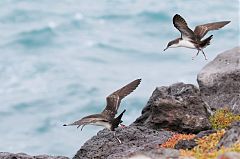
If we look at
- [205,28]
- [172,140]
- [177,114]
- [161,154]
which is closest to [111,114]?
[172,140]

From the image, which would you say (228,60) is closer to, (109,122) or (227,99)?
(227,99)

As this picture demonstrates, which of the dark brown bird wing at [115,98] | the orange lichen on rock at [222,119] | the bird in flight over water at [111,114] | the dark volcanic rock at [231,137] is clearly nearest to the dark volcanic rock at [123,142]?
the bird in flight over water at [111,114]

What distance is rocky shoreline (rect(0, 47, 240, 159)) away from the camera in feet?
70.4

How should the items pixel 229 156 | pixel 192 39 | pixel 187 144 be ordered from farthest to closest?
pixel 192 39 < pixel 187 144 < pixel 229 156

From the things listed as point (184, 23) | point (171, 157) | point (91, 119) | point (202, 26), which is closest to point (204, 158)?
point (171, 157)

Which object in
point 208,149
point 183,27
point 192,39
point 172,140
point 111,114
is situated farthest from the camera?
point 192,39

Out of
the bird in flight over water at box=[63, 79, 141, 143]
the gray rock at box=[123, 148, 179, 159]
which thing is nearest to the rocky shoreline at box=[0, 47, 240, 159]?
the bird in flight over water at box=[63, 79, 141, 143]

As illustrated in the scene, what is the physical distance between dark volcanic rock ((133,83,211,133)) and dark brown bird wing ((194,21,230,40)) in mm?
1926

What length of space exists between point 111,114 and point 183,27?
402cm

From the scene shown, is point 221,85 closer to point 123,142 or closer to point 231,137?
point 123,142

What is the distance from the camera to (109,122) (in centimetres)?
2086

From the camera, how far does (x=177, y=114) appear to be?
2408cm

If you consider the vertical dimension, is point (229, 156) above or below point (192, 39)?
below

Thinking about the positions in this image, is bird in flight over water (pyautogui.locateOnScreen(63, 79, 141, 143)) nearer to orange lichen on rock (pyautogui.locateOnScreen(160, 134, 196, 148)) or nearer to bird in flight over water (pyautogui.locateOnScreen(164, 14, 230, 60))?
orange lichen on rock (pyautogui.locateOnScreen(160, 134, 196, 148))
